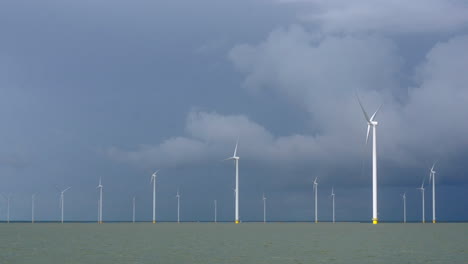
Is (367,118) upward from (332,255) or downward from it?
upward

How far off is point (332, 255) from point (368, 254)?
280cm

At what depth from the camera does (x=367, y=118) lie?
129625mm

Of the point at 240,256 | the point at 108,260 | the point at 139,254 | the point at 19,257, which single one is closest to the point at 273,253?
the point at 240,256

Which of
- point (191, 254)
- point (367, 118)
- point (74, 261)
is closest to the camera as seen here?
point (74, 261)

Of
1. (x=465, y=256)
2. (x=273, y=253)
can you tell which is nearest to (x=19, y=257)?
(x=273, y=253)

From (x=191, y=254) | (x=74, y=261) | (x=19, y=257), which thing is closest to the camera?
(x=74, y=261)

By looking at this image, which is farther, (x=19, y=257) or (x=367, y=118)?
(x=367, y=118)

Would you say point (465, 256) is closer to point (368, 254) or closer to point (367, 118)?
point (368, 254)

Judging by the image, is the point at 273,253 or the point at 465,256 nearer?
the point at 465,256

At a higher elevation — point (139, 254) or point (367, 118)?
point (367, 118)

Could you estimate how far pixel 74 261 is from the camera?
43.5 m

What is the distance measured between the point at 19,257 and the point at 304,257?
18.7m

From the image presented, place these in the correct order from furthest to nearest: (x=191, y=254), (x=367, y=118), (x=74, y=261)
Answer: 1. (x=367, y=118)
2. (x=191, y=254)
3. (x=74, y=261)

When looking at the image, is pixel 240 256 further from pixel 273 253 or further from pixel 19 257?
pixel 19 257
